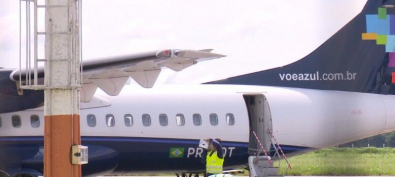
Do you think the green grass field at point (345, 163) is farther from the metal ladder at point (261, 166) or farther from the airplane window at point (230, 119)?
the airplane window at point (230, 119)

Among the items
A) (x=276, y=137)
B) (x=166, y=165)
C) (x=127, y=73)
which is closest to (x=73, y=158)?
(x=127, y=73)

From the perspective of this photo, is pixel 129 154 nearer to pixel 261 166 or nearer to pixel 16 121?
pixel 16 121

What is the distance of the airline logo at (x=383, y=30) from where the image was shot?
1639 cm

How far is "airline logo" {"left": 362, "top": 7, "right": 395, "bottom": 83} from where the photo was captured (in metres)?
16.4

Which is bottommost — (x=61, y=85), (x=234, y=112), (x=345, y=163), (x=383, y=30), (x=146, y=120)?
(x=345, y=163)

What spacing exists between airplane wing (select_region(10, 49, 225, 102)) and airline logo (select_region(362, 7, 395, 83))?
622 cm

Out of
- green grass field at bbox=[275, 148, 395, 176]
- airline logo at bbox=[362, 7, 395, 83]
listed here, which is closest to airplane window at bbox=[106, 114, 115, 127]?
green grass field at bbox=[275, 148, 395, 176]

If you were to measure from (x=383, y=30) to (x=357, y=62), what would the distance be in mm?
844

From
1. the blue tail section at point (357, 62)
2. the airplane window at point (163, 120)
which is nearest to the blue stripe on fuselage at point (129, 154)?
the airplane window at point (163, 120)

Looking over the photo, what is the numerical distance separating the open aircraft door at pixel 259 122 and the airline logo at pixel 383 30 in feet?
9.12

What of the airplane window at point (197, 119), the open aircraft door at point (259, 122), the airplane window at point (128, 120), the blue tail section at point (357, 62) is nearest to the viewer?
the airplane window at point (128, 120)

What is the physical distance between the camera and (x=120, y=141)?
14.3m

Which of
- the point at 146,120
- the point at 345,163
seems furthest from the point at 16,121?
the point at 345,163

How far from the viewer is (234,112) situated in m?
15.3
